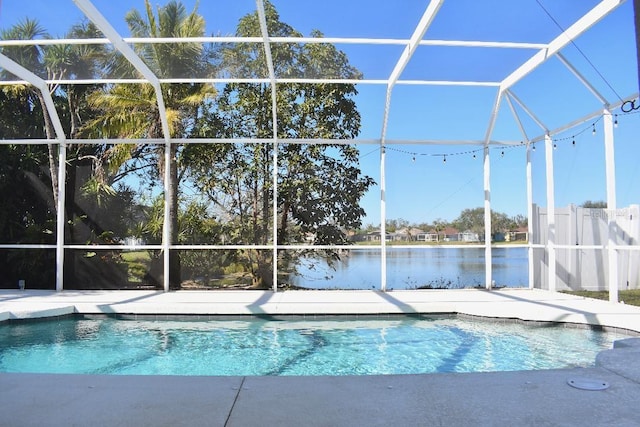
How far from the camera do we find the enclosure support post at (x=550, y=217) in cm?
812

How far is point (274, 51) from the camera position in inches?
284

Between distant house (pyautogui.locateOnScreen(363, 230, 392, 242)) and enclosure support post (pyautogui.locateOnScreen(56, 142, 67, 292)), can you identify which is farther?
distant house (pyautogui.locateOnScreen(363, 230, 392, 242))

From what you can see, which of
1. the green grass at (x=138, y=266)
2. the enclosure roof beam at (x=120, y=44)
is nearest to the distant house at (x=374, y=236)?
the enclosure roof beam at (x=120, y=44)

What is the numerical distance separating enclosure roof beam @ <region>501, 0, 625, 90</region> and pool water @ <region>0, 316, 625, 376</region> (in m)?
3.65

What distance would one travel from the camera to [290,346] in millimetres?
5355

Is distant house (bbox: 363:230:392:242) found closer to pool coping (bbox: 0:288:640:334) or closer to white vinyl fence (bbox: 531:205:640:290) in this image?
pool coping (bbox: 0:288:640:334)

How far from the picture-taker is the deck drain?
2.50 meters

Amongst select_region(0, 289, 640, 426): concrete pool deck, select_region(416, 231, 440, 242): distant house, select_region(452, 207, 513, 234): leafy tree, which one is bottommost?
select_region(0, 289, 640, 426): concrete pool deck

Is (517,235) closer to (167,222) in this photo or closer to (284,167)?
(284,167)

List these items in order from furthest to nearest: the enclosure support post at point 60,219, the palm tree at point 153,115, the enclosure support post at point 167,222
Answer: the palm tree at point 153,115
the enclosure support post at point 167,222
the enclosure support post at point 60,219

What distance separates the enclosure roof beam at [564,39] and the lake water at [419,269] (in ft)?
10.1

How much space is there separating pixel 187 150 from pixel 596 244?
731 centimetres

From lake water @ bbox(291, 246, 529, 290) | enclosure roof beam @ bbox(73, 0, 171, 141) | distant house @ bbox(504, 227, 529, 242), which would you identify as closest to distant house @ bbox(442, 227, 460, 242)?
lake water @ bbox(291, 246, 529, 290)

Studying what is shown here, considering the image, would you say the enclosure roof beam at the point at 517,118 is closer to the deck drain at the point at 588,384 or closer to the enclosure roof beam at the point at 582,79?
the enclosure roof beam at the point at 582,79
